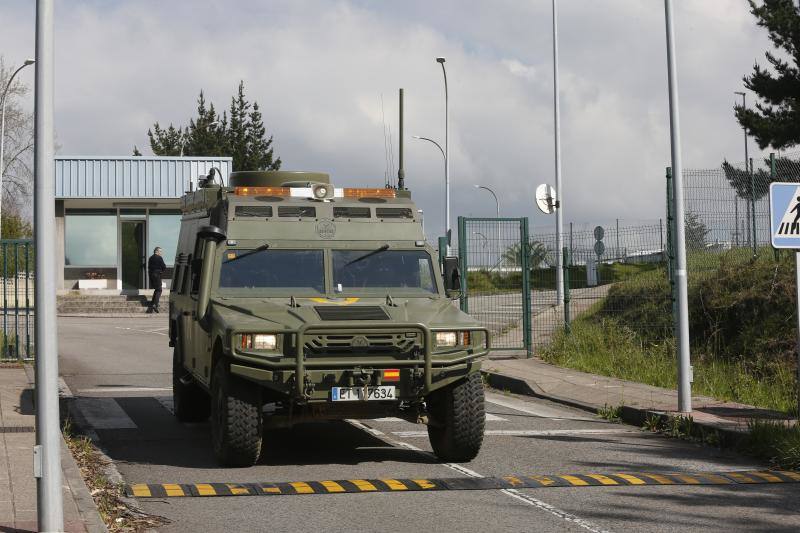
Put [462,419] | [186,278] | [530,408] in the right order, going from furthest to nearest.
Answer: [530,408]
[186,278]
[462,419]

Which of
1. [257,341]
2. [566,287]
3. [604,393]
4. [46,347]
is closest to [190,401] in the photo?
[257,341]

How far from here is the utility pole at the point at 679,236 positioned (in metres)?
12.7

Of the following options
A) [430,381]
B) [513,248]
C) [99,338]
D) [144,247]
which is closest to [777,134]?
[513,248]

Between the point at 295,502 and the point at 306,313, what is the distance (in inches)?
77.3

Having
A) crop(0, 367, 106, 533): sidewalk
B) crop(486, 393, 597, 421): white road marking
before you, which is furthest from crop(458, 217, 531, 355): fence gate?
crop(0, 367, 106, 533): sidewalk

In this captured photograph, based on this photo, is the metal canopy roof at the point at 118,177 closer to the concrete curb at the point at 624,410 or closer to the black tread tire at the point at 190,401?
the concrete curb at the point at 624,410

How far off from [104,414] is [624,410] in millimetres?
6100

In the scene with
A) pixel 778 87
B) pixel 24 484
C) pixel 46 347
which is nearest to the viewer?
pixel 46 347

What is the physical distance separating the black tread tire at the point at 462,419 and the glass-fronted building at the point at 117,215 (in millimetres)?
32182

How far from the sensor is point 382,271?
10.9m

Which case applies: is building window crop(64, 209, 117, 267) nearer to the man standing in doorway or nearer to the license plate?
the man standing in doorway

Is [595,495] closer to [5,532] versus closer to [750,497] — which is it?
[750,497]

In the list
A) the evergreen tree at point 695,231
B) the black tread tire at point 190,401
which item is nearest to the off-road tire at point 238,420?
the black tread tire at point 190,401

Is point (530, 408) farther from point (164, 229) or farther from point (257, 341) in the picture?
point (164, 229)
